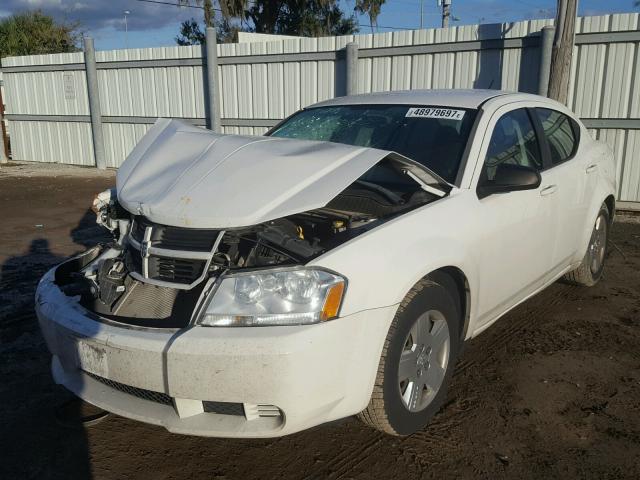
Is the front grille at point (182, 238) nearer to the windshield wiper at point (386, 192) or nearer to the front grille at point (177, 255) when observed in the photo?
the front grille at point (177, 255)

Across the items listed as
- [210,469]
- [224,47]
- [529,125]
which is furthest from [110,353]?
[224,47]

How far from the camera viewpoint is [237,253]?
2.81m

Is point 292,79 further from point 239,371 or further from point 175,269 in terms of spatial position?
point 239,371

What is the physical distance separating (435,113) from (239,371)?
2188 millimetres

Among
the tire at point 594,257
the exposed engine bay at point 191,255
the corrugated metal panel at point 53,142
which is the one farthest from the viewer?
the corrugated metal panel at point 53,142

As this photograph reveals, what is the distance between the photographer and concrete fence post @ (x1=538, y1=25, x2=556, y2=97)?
820 cm

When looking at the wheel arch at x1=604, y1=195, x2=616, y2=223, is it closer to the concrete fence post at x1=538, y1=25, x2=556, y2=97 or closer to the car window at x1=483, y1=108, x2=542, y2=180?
the car window at x1=483, y1=108, x2=542, y2=180

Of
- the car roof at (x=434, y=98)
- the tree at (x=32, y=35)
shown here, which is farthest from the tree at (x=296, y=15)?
the car roof at (x=434, y=98)

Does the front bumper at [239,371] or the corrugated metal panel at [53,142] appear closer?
the front bumper at [239,371]

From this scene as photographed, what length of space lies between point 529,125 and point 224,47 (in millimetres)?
8877

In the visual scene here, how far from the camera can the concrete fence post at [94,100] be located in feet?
44.6

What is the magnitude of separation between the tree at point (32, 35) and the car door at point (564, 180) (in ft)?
78.0

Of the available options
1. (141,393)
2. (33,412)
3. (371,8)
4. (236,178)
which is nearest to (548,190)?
(236,178)

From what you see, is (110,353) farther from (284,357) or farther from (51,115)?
(51,115)
